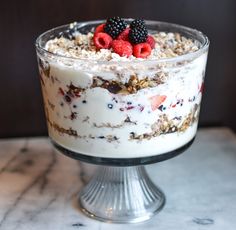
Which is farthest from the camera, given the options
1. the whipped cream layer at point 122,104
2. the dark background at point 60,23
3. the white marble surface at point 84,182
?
the dark background at point 60,23

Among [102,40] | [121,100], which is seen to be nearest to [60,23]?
[102,40]

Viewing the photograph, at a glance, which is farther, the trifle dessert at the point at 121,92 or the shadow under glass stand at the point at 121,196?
the shadow under glass stand at the point at 121,196

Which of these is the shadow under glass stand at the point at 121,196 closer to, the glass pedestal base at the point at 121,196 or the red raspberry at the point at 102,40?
the glass pedestal base at the point at 121,196

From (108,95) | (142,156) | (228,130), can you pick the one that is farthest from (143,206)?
(228,130)

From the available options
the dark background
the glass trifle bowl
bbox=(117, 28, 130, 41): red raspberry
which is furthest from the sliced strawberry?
the dark background

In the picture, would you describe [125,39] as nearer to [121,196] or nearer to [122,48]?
[122,48]

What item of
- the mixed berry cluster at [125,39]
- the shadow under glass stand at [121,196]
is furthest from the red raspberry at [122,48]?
the shadow under glass stand at [121,196]
